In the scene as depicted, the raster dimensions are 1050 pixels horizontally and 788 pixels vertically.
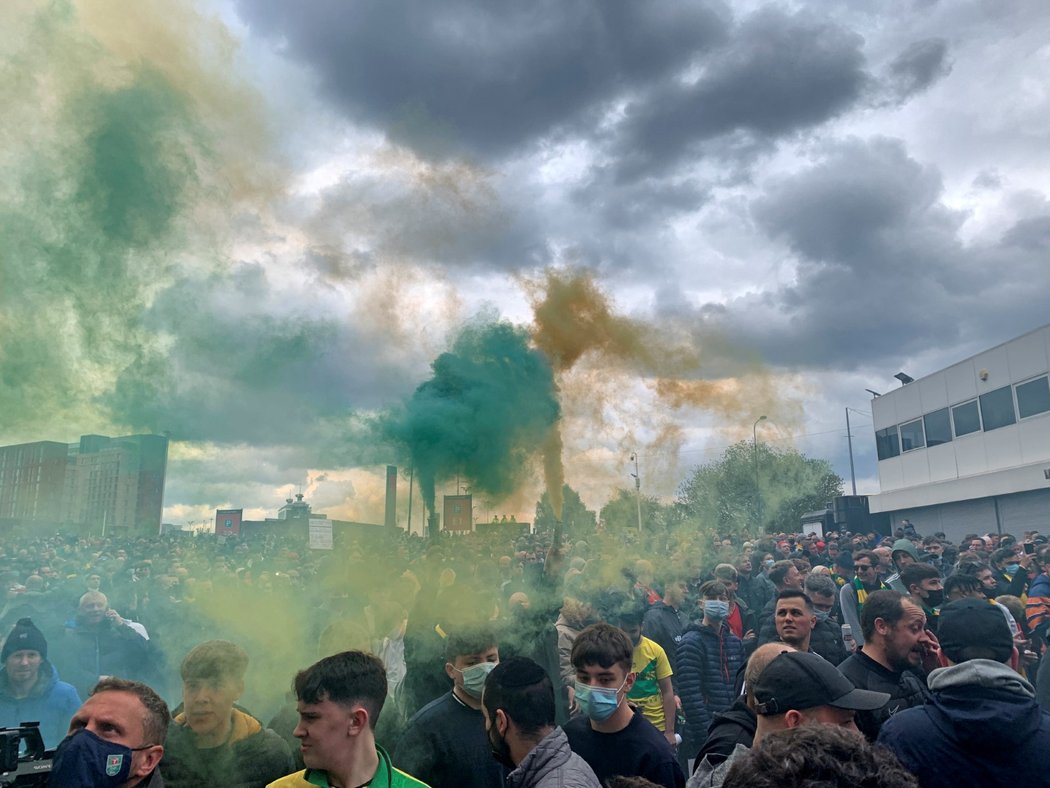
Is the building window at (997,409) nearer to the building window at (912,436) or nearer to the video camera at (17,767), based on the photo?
the building window at (912,436)

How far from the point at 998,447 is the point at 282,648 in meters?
31.5

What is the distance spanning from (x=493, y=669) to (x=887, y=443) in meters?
39.1

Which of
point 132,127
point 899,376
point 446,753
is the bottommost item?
point 446,753

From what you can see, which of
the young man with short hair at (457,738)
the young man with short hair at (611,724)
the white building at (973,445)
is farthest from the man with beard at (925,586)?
the white building at (973,445)

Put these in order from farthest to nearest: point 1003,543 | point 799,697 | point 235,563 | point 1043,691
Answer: point 1003,543, point 235,563, point 1043,691, point 799,697

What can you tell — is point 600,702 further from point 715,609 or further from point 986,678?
point 715,609

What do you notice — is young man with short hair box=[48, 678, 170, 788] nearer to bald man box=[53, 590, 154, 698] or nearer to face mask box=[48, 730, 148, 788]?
face mask box=[48, 730, 148, 788]

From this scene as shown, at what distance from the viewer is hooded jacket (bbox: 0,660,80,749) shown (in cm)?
556

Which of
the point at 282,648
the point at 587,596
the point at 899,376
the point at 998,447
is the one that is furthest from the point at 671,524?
the point at 899,376

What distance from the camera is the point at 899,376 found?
3731 centimetres

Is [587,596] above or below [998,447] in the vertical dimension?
below

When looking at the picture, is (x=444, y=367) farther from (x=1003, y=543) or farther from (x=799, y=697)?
(x=1003, y=543)

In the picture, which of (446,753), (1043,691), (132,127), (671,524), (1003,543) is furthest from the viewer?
(671,524)

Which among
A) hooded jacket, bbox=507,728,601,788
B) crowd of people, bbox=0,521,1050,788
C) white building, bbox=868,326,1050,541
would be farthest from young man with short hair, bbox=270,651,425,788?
white building, bbox=868,326,1050,541
